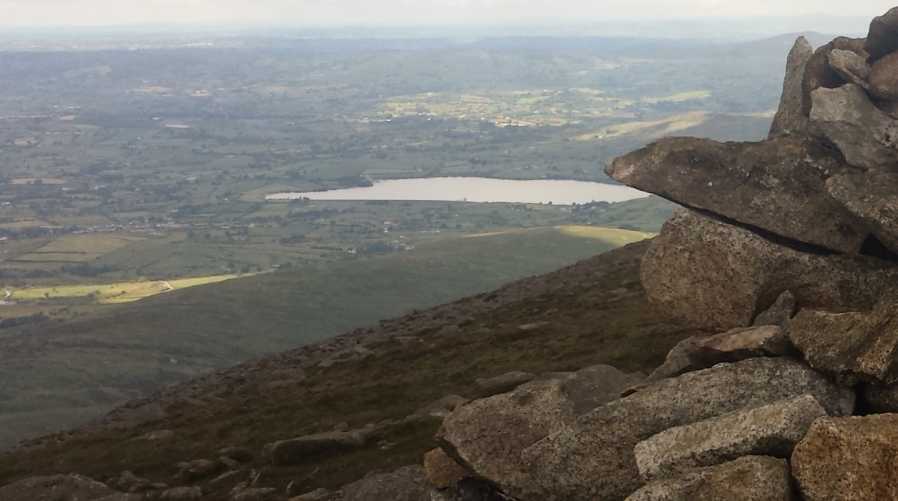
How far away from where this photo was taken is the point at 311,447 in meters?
45.7

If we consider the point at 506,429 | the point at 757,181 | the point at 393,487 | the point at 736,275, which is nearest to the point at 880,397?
the point at 736,275

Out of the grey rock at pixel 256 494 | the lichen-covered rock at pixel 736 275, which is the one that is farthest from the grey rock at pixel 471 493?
the grey rock at pixel 256 494

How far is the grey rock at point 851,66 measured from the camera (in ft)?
134

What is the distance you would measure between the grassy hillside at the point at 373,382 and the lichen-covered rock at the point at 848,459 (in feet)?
59.1

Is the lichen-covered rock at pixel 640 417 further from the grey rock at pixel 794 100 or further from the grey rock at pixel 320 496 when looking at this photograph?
the grey rock at pixel 794 100

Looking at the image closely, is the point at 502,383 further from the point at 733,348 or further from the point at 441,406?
the point at 733,348

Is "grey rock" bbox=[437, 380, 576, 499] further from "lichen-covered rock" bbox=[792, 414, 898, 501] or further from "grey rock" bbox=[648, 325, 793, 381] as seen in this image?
"lichen-covered rock" bbox=[792, 414, 898, 501]

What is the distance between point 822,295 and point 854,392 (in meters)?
8.80

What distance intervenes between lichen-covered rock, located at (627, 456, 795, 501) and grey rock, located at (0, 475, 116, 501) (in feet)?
116

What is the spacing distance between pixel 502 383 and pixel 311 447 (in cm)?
1098

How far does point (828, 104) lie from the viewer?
38.9m

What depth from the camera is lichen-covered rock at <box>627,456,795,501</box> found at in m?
21.1

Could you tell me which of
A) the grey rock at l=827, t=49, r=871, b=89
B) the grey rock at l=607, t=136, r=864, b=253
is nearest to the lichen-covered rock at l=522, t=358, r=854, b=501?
the grey rock at l=607, t=136, r=864, b=253

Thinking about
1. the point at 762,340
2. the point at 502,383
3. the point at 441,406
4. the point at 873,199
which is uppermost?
the point at 873,199
